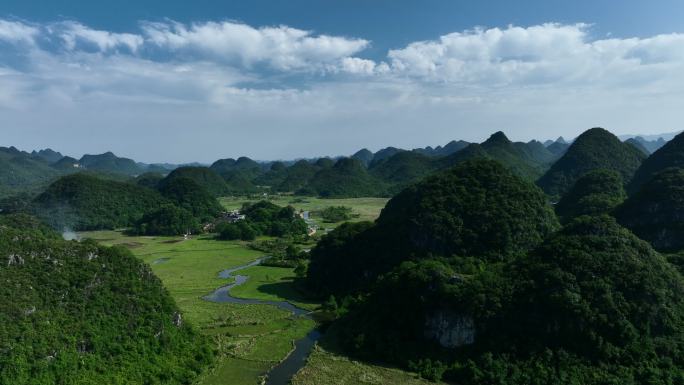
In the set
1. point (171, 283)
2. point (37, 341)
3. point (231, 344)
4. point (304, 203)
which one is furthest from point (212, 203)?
point (37, 341)

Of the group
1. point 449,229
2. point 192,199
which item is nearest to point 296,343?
point 449,229

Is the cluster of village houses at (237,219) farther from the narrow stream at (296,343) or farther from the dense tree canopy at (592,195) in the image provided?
the dense tree canopy at (592,195)

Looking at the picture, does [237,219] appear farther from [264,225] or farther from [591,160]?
[591,160]

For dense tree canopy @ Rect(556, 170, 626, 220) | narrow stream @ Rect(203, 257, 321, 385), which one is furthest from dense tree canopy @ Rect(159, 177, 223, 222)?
dense tree canopy @ Rect(556, 170, 626, 220)

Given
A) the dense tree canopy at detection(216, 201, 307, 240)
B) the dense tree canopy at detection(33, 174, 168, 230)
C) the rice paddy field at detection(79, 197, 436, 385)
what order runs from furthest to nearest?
the dense tree canopy at detection(33, 174, 168, 230)
the dense tree canopy at detection(216, 201, 307, 240)
the rice paddy field at detection(79, 197, 436, 385)

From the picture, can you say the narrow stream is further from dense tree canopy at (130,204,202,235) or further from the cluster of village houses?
dense tree canopy at (130,204,202,235)

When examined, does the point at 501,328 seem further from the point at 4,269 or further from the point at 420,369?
the point at 4,269
